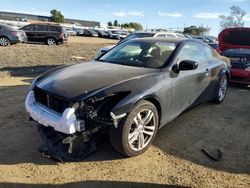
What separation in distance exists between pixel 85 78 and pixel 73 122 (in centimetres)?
83

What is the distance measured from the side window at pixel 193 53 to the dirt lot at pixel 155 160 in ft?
3.72

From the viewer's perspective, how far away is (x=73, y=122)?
12.0 feet

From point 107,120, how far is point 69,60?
9549 millimetres

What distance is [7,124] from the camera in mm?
5156

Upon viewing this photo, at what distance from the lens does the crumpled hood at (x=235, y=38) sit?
11109 millimetres

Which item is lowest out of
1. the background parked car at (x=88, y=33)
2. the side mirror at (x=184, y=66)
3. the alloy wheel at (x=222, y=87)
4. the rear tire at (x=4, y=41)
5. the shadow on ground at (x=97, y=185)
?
the background parked car at (x=88, y=33)

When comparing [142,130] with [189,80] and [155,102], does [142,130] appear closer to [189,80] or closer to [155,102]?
[155,102]

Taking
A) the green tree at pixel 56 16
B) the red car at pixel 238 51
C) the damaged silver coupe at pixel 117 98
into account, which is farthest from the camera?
the green tree at pixel 56 16

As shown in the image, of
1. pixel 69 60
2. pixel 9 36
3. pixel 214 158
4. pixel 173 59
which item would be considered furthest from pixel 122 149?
pixel 9 36

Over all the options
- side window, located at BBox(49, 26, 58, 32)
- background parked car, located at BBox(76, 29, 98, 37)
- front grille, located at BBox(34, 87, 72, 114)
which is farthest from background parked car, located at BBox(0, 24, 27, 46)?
background parked car, located at BBox(76, 29, 98, 37)

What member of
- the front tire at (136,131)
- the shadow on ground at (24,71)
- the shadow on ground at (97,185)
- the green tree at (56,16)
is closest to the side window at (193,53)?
the front tire at (136,131)

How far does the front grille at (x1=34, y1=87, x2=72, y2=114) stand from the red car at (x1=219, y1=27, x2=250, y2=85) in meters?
6.46

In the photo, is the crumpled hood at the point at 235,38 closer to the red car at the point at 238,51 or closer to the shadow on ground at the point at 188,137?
the red car at the point at 238,51

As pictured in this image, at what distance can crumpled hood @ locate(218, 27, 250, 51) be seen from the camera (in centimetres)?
1111
